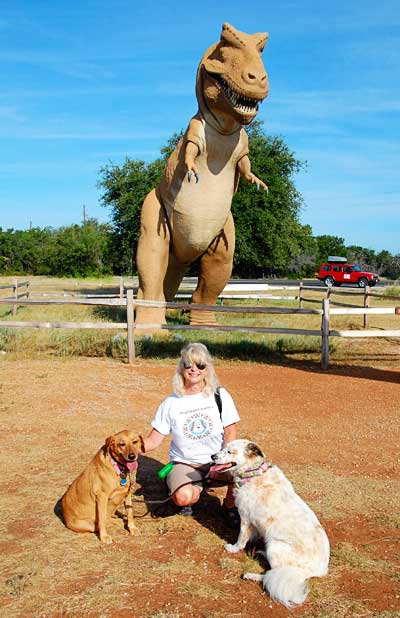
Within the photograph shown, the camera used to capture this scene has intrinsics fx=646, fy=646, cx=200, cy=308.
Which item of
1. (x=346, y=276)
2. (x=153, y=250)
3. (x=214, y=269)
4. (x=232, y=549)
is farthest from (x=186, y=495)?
(x=346, y=276)

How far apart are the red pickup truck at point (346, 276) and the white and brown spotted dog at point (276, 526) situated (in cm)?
2954

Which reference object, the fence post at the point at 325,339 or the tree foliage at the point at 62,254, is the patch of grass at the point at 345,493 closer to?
the fence post at the point at 325,339

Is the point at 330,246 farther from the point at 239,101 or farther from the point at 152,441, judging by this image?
the point at 152,441

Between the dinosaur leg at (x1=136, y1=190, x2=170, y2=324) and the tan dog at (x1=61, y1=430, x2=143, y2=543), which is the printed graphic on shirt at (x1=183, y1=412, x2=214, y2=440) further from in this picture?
the dinosaur leg at (x1=136, y1=190, x2=170, y2=324)

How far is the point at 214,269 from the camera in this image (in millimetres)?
11812

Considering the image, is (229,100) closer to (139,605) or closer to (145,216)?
(145,216)

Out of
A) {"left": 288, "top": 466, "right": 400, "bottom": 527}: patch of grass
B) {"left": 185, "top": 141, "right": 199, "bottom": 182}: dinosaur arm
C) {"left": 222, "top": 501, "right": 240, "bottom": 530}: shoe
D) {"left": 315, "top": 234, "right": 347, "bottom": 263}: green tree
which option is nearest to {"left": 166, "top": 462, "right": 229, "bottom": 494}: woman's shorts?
{"left": 222, "top": 501, "right": 240, "bottom": 530}: shoe

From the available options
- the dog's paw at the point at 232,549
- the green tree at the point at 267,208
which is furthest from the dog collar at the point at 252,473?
the green tree at the point at 267,208

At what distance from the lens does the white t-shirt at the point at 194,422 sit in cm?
411

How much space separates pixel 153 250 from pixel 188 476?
730 centimetres

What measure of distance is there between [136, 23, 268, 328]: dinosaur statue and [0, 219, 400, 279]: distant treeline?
20.7 meters

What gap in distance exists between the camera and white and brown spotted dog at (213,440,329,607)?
319 cm

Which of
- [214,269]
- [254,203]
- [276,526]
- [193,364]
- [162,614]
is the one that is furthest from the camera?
[254,203]

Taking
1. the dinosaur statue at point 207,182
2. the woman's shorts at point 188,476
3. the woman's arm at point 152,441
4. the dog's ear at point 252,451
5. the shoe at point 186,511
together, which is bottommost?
the shoe at point 186,511
